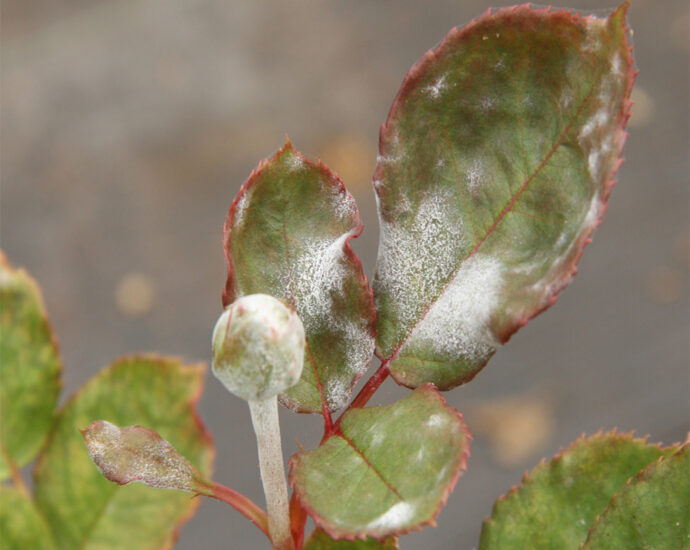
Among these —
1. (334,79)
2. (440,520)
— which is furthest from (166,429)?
(334,79)

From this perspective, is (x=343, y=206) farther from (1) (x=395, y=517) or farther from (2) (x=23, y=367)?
(2) (x=23, y=367)

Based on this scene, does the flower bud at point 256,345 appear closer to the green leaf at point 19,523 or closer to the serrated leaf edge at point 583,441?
the serrated leaf edge at point 583,441

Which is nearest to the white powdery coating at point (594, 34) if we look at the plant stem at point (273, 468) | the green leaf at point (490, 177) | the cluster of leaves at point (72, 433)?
the green leaf at point (490, 177)

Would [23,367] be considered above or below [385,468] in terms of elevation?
below

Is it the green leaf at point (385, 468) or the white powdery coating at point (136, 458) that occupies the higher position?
the green leaf at point (385, 468)

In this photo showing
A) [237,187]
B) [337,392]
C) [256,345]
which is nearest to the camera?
[256,345]

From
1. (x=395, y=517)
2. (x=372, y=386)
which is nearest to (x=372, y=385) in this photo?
(x=372, y=386)

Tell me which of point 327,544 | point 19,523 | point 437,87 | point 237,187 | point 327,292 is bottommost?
point 237,187
